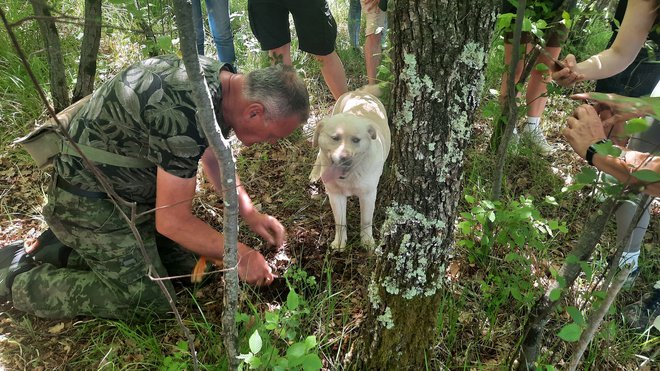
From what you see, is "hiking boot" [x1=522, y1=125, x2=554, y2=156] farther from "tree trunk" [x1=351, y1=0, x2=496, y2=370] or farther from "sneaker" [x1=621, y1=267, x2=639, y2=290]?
"tree trunk" [x1=351, y1=0, x2=496, y2=370]

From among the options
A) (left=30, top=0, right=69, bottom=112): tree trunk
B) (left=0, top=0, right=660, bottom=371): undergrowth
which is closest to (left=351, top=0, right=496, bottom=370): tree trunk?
(left=0, top=0, right=660, bottom=371): undergrowth

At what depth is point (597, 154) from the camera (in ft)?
4.76

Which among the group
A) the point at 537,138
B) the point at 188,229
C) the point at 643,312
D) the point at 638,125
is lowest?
the point at 643,312

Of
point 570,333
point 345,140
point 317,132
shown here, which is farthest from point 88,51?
point 570,333

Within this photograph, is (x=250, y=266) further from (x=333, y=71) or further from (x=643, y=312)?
(x=333, y=71)

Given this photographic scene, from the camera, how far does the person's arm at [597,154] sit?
1.41 metres

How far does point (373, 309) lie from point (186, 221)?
100 cm

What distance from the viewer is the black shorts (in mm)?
3401

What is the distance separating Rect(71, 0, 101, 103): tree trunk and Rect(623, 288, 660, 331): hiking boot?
3.75 m

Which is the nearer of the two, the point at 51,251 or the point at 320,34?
the point at 51,251

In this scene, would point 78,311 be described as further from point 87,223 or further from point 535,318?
point 535,318

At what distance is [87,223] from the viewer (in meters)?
2.33

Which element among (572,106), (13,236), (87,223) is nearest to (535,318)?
(87,223)

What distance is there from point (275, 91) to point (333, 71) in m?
1.94
